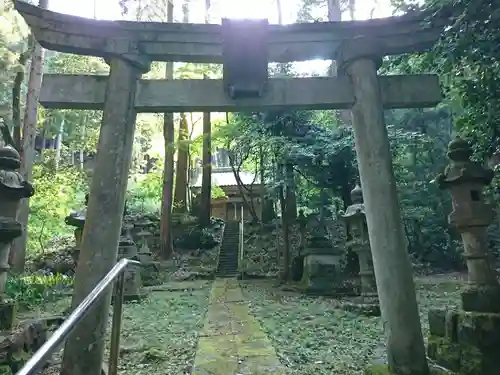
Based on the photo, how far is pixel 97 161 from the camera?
3631 millimetres

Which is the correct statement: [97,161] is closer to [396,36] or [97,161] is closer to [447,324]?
[396,36]

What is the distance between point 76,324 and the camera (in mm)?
1617

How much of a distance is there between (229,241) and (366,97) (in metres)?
14.7

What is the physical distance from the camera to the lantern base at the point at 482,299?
3365mm

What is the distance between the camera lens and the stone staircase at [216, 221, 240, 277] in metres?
15.1

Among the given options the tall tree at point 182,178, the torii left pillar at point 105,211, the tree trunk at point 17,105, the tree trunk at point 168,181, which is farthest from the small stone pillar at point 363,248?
the tall tree at point 182,178

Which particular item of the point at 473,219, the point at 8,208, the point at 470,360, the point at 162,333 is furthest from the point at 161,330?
the point at 473,219

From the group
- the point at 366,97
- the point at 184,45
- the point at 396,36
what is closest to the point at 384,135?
the point at 366,97

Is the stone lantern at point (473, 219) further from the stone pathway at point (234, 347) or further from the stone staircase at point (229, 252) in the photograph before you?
the stone staircase at point (229, 252)

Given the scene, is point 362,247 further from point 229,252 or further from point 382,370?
point 229,252

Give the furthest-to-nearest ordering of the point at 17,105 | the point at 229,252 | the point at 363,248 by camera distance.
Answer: the point at 229,252 < the point at 17,105 < the point at 363,248

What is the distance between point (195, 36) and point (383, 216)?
Result: 252cm

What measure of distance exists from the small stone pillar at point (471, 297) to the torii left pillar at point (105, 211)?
2.96 metres

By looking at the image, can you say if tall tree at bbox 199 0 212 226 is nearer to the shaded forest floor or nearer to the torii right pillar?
the shaded forest floor
